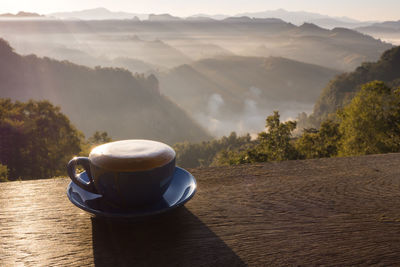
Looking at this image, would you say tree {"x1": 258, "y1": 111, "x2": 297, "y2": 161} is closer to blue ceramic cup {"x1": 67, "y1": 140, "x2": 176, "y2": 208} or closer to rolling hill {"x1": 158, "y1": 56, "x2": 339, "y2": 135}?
blue ceramic cup {"x1": 67, "y1": 140, "x2": 176, "y2": 208}

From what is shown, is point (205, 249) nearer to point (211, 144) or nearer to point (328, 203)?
point (328, 203)

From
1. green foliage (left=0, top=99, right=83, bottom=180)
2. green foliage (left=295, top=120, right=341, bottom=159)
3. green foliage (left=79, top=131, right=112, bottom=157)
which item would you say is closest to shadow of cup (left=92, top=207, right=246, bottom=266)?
green foliage (left=295, top=120, right=341, bottom=159)

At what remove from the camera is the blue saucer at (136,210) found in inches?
36.3

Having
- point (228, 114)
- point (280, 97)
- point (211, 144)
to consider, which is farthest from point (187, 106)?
point (211, 144)

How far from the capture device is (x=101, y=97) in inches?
3898

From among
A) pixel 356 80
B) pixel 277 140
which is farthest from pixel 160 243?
pixel 356 80

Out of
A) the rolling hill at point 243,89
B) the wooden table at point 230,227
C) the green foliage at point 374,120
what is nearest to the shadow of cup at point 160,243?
the wooden table at point 230,227

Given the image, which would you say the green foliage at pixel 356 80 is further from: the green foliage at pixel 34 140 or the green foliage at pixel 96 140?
the green foliage at pixel 34 140

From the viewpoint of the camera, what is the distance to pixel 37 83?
294 feet

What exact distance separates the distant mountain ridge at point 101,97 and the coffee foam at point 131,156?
86639 mm

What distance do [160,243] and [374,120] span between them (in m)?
15.0

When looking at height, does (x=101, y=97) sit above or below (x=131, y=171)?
below

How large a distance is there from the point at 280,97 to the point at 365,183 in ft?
549

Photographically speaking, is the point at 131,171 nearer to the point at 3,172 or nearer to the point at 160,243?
the point at 160,243
